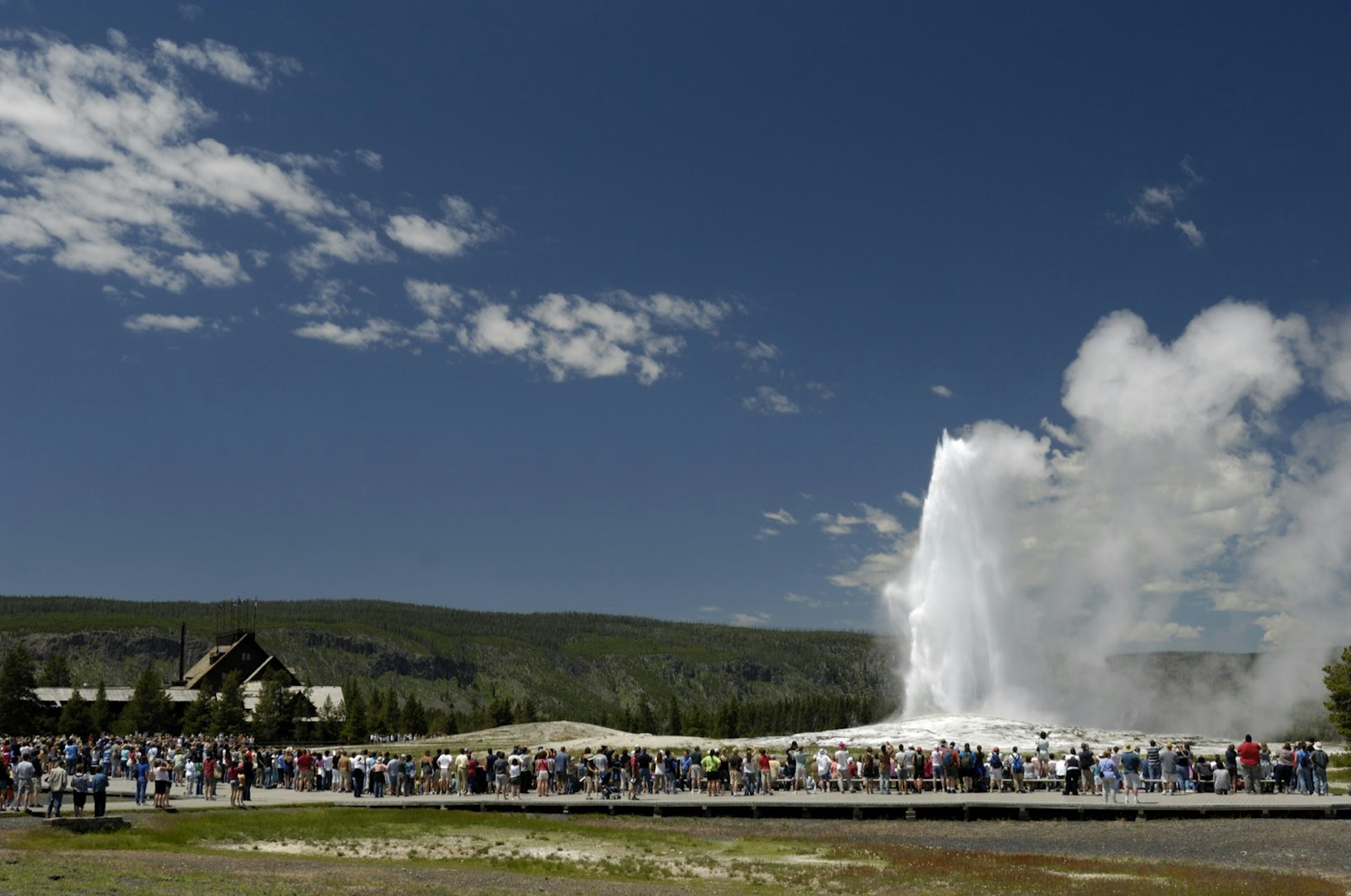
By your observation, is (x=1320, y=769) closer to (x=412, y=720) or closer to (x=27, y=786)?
(x=27, y=786)

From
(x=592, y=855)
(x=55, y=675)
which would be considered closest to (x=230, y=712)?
(x=55, y=675)

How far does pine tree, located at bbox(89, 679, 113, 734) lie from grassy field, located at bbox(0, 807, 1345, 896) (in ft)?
271

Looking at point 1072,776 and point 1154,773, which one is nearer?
point 1072,776

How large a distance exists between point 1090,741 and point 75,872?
54115 millimetres

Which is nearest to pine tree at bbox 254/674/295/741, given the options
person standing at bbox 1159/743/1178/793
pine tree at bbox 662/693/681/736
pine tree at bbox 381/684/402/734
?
pine tree at bbox 381/684/402/734

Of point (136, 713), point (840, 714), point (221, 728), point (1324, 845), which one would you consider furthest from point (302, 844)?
point (840, 714)

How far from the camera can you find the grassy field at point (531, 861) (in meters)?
20.3

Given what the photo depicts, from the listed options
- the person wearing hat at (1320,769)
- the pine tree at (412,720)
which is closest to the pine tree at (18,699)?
the pine tree at (412,720)

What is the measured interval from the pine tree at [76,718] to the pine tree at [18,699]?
2.08m

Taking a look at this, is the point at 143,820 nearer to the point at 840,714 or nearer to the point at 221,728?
the point at 221,728

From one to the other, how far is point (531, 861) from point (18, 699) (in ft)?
304

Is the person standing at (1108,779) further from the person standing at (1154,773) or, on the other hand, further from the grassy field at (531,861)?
the person standing at (1154,773)

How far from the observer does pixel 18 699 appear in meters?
100

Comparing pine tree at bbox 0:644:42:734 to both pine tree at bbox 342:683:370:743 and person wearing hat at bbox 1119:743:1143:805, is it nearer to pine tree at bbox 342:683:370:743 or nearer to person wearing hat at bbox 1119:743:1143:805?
→ pine tree at bbox 342:683:370:743
